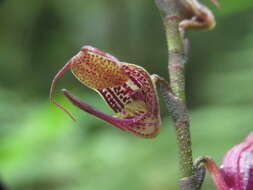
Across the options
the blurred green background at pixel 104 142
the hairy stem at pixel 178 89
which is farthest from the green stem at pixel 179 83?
the blurred green background at pixel 104 142

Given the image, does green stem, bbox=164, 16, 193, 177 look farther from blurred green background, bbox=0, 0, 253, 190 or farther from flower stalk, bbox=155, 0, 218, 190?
blurred green background, bbox=0, 0, 253, 190

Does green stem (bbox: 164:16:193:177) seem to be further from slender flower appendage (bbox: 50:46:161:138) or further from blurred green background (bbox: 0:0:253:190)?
blurred green background (bbox: 0:0:253:190)

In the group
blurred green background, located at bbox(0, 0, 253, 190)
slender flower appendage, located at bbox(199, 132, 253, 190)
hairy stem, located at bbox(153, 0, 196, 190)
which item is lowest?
Answer: blurred green background, located at bbox(0, 0, 253, 190)

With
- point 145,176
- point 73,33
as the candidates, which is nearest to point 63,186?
point 145,176

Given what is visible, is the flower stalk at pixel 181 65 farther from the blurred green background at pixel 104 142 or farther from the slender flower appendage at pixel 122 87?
the blurred green background at pixel 104 142

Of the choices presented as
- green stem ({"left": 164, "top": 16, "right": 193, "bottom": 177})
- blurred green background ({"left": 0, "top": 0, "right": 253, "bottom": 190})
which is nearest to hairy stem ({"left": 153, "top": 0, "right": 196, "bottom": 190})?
green stem ({"left": 164, "top": 16, "right": 193, "bottom": 177})

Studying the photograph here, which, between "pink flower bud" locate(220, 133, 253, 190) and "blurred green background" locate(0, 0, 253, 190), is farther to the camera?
"blurred green background" locate(0, 0, 253, 190)

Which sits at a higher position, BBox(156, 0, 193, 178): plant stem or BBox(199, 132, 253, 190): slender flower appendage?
BBox(156, 0, 193, 178): plant stem
